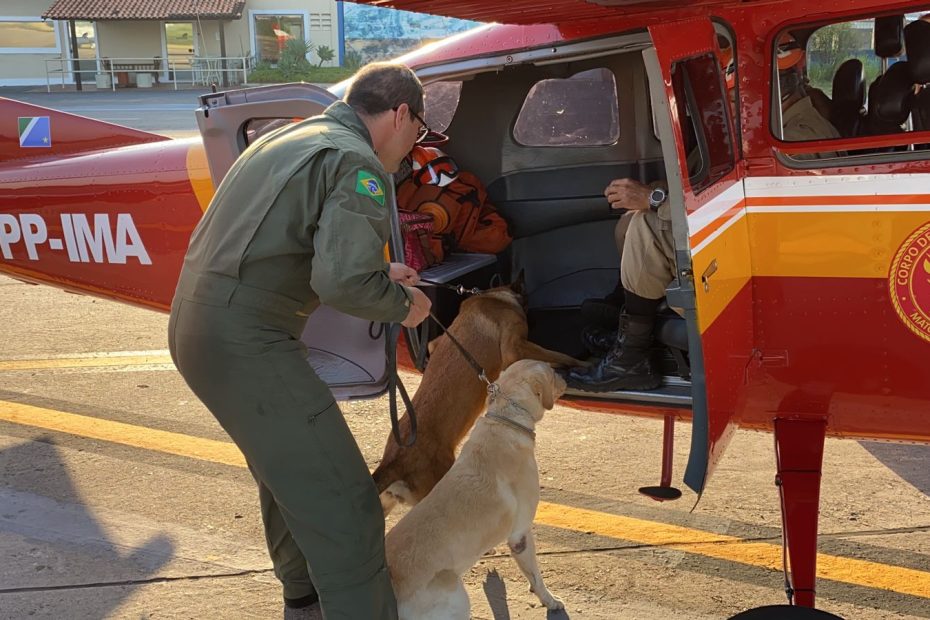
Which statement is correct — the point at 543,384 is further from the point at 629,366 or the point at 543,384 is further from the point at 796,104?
the point at 796,104

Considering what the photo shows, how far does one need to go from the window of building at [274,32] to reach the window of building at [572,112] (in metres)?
40.5

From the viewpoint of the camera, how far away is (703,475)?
3.07 metres

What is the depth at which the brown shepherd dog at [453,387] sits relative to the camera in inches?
153

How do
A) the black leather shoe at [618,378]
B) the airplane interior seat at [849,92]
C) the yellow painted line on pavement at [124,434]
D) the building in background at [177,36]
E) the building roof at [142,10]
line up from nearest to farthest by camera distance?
1. the airplane interior seat at [849,92]
2. the black leather shoe at [618,378]
3. the yellow painted line on pavement at [124,434]
4. the building in background at [177,36]
5. the building roof at [142,10]

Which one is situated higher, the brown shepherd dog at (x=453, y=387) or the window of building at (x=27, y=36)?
the window of building at (x=27, y=36)

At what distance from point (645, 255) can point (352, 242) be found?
149 cm

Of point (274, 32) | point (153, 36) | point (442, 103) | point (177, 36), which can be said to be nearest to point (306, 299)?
point (442, 103)

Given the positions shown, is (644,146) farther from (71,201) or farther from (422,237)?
(71,201)

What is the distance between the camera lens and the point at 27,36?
138 ft

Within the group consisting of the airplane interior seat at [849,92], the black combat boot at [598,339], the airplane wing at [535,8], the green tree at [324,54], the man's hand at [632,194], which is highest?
the airplane wing at [535,8]

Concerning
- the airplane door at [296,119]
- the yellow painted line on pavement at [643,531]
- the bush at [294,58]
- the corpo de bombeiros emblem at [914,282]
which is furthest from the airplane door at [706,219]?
the bush at [294,58]

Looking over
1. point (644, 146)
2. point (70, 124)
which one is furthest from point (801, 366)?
point (70, 124)

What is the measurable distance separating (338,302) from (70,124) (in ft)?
11.5

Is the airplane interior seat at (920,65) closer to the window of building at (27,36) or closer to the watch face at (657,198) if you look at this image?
the watch face at (657,198)
